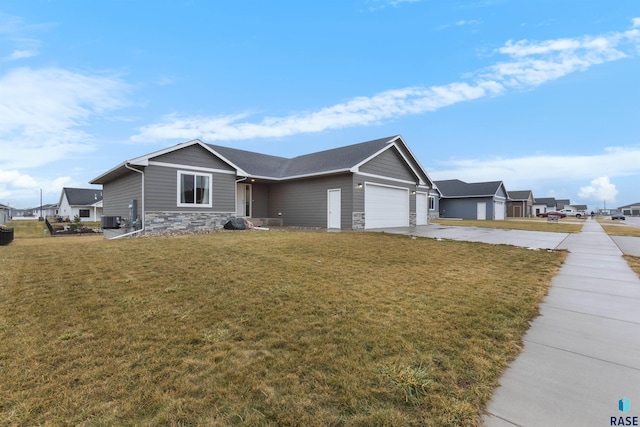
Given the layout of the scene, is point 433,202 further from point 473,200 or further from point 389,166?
point 389,166

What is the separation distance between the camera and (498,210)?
36.2 meters

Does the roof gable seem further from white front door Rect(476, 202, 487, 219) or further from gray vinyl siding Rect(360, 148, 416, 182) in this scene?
white front door Rect(476, 202, 487, 219)

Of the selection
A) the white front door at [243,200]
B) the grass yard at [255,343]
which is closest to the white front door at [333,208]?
the white front door at [243,200]

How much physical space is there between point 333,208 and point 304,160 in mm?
5620

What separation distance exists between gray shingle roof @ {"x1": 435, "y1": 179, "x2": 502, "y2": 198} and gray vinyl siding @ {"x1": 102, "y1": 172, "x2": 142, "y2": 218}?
1320 inches

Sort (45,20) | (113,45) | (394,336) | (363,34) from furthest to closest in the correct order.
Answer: (363,34)
(113,45)
(45,20)
(394,336)

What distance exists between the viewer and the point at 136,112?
19.7m

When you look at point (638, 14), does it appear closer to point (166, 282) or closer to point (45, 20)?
point (166, 282)

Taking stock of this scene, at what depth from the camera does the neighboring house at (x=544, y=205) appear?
6931cm

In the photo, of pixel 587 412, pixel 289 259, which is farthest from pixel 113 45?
pixel 587 412

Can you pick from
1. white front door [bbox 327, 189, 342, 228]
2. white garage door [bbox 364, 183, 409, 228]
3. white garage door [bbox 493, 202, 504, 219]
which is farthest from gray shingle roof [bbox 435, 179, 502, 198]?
white front door [bbox 327, 189, 342, 228]

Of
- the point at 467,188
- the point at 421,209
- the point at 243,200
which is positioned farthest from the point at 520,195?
the point at 243,200

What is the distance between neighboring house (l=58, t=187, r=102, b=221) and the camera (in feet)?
138

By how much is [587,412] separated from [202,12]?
18.4m
